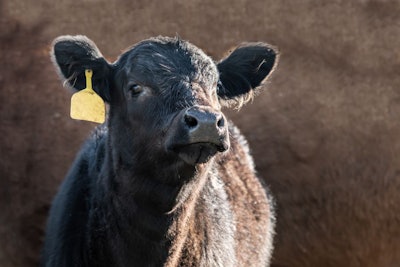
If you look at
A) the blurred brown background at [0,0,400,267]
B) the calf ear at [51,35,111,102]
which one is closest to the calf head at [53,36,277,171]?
the calf ear at [51,35,111,102]

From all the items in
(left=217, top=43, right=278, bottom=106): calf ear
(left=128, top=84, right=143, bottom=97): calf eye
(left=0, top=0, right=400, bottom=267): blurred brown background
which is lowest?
(left=0, top=0, right=400, bottom=267): blurred brown background

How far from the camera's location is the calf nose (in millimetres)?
4914

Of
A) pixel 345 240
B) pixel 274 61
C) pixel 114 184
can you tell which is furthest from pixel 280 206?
pixel 114 184

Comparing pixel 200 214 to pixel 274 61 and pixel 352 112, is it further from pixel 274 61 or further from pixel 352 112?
pixel 352 112

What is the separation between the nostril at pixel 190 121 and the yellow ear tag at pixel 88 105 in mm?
945

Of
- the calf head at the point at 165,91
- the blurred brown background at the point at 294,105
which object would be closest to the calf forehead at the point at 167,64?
the calf head at the point at 165,91

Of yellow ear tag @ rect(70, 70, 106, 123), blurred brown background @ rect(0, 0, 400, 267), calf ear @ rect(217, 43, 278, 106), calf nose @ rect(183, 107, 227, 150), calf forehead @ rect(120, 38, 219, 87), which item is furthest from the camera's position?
blurred brown background @ rect(0, 0, 400, 267)

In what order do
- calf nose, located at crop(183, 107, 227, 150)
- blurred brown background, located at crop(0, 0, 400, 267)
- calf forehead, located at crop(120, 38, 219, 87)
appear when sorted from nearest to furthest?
1. calf nose, located at crop(183, 107, 227, 150)
2. calf forehead, located at crop(120, 38, 219, 87)
3. blurred brown background, located at crop(0, 0, 400, 267)

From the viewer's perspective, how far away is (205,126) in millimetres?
4910

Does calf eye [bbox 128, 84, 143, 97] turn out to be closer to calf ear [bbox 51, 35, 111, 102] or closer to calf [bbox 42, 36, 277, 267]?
calf [bbox 42, 36, 277, 267]

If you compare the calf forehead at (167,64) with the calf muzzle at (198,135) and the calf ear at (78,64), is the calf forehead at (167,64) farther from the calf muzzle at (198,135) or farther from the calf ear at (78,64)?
the calf muzzle at (198,135)

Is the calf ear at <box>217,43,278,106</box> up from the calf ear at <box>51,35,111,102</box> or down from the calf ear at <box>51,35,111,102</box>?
down

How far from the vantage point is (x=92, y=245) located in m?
5.82

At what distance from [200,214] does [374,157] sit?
9.56 feet
